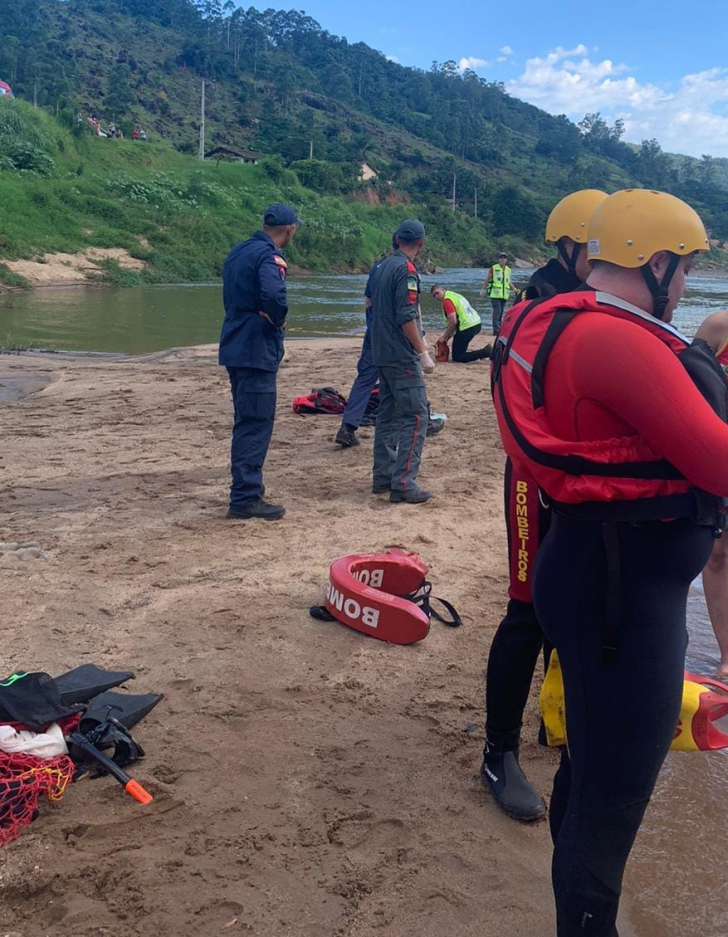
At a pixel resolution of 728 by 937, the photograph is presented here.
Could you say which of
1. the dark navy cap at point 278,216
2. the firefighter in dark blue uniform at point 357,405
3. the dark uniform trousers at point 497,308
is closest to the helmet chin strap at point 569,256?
the dark navy cap at point 278,216

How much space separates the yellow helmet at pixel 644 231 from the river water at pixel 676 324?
93cm

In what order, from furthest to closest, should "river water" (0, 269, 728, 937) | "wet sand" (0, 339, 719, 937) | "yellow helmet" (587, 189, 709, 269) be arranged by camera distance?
1. "river water" (0, 269, 728, 937)
2. "wet sand" (0, 339, 719, 937)
3. "yellow helmet" (587, 189, 709, 269)

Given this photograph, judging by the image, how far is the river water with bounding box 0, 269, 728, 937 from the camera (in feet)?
8.30

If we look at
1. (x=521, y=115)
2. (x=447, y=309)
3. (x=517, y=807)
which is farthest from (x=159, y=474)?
(x=521, y=115)

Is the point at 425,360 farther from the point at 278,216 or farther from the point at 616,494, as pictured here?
the point at 616,494

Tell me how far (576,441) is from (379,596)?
7.79ft

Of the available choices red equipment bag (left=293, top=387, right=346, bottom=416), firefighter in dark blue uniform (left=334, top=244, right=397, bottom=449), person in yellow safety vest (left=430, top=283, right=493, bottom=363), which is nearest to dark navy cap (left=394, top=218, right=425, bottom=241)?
firefighter in dark blue uniform (left=334, top=244, right=397, bottom=449)

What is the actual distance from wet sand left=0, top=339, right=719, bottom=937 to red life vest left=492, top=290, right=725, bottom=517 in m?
1.40

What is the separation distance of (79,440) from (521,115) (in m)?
203

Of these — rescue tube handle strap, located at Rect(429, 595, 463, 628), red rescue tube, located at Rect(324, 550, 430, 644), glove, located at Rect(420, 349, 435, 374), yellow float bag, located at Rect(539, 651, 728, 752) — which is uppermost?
glove, located at Rect(420, 349, 435, 374)

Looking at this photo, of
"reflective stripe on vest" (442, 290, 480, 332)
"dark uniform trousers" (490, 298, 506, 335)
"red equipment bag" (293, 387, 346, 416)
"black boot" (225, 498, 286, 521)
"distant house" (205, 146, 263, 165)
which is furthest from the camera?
"distant house" (205, 146, 263, 165)

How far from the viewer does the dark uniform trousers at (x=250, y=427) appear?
5.57 metres

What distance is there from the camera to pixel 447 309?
1266cm

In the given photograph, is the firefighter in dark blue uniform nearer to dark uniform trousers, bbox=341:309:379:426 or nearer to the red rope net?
dark uniform trousers, bbox=341:309:379:426
